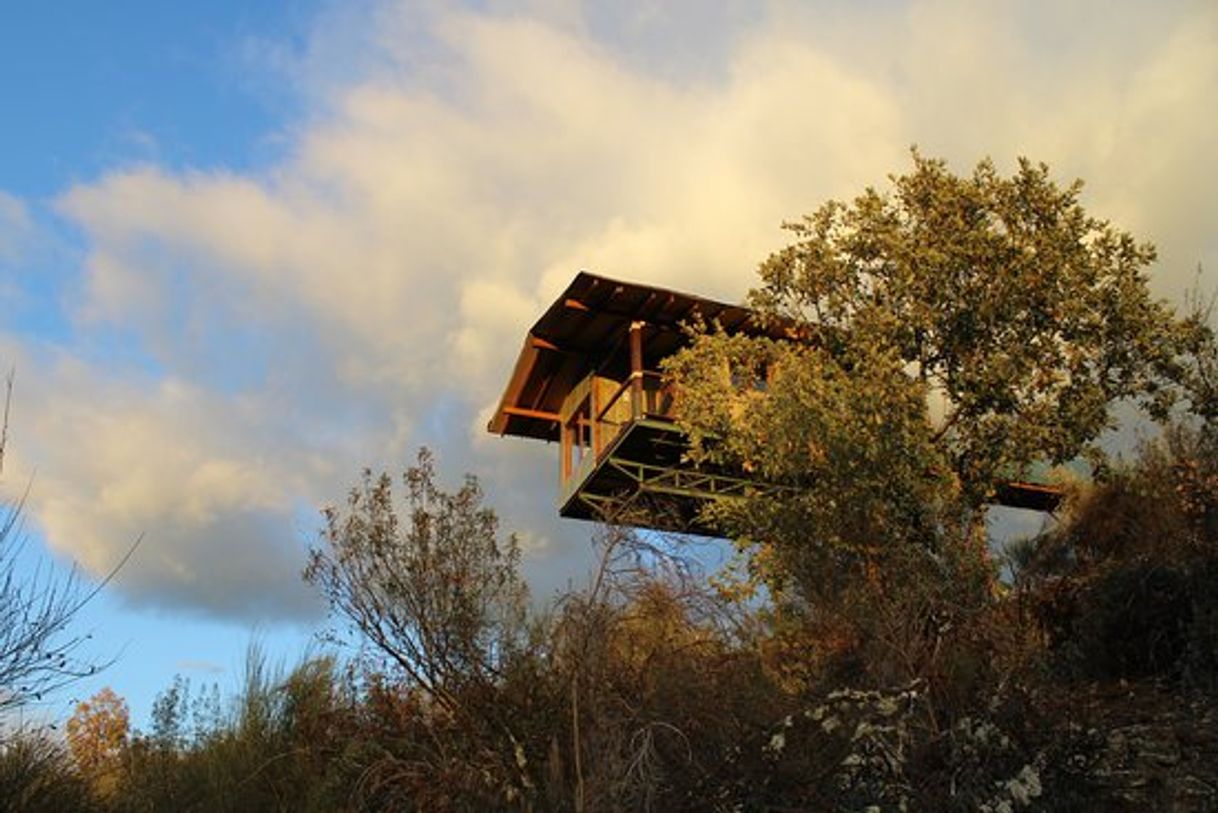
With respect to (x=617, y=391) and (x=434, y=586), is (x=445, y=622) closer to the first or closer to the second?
(x=434, y=586)

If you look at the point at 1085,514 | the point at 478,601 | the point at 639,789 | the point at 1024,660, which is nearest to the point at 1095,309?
the point at 1085,514

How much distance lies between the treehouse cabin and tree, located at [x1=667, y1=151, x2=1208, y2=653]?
1810 millimetres

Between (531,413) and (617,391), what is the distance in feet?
13.0

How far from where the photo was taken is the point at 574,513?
24.8 metres

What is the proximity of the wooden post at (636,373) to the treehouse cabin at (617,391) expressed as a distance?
1.0 inches

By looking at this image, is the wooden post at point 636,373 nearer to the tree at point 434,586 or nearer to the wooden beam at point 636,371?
the wooden beam at point 636,371

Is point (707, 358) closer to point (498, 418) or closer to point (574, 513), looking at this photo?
point (574, 513)

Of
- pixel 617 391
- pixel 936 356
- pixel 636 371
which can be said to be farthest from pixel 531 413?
pixel 936 356

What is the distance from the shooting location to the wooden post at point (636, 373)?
69.5 feet

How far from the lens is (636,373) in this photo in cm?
2144

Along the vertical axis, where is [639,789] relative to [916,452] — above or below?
below

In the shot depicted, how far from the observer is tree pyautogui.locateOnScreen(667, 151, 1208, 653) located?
48.3ft

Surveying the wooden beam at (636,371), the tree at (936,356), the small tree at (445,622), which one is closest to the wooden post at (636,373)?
the wooden beam at (636,371)

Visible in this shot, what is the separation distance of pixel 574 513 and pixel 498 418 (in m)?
3.43
